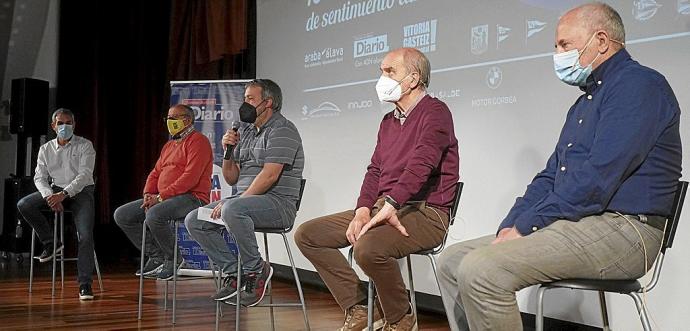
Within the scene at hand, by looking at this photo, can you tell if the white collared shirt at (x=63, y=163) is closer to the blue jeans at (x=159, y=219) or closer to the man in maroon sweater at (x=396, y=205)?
the blue jeans at (x=159, y=219)

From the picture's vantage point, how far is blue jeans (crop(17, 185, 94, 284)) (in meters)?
4.90

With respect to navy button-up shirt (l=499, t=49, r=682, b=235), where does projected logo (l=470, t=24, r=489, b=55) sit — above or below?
above

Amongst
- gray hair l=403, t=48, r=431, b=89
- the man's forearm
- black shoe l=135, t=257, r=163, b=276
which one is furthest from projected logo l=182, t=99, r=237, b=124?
gray hair l=403, t=48, r=431, b=89

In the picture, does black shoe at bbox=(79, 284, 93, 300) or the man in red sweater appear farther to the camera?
black shoe at bbox=(79, 284, 93, 300)

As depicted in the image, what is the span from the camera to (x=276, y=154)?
3574mm

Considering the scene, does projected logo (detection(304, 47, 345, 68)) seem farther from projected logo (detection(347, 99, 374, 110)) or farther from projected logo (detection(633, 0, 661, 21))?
projected logo (detection(633, 0, 661, 21))

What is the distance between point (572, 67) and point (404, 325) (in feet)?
4.06

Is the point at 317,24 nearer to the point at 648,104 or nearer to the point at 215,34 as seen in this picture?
the point at 215,34

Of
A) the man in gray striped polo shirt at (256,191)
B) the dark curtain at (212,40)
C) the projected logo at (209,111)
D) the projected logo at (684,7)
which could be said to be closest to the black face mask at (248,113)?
the man in gray striped polo shirt at (256,191)

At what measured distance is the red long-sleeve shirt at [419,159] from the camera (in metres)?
2.81

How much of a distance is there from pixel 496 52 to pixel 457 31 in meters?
0.32

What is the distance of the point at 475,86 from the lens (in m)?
4.19

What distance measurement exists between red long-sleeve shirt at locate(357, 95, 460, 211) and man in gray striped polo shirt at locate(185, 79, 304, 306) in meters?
0.55

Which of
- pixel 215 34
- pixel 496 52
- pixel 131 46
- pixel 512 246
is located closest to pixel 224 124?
pixel 215 34
